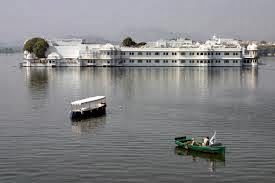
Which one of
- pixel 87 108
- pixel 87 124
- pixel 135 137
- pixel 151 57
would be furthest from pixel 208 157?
pixel 151 57

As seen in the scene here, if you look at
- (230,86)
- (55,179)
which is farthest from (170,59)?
(55,179)

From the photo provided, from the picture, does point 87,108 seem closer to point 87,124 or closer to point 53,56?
point 87,124

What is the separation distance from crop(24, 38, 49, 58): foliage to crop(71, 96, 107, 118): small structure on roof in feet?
223

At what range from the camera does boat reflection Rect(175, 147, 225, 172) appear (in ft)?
67.3

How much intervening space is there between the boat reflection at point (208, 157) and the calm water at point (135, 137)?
44 millimetres

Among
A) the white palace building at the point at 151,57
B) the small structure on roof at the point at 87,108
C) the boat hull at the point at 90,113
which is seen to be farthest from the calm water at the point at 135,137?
the white palace building at the point at 151,57

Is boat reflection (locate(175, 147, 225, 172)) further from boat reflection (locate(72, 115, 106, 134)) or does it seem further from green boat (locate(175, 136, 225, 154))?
boat reflection (locate(72, 115, 106, 134))

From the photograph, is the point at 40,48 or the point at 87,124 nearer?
the point at 87,124

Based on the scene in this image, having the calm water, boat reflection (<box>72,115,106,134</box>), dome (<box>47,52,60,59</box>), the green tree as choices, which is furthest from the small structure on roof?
the green tree

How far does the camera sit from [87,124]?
29.9 m

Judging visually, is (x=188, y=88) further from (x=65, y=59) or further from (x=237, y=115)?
(x=65, y=59)

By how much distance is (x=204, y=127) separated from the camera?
28.7 meters

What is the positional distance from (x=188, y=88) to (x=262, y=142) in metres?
28.4

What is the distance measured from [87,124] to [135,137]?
17.4 ft
